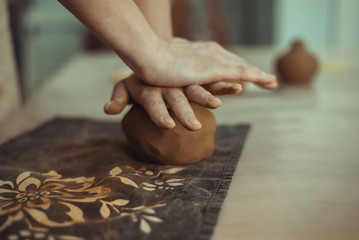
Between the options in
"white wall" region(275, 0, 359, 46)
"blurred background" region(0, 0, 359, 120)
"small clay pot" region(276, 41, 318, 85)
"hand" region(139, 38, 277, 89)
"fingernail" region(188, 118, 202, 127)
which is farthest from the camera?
"white wall" region(275, 0, 359, 46)

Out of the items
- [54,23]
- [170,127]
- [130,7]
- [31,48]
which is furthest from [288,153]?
[54,23]

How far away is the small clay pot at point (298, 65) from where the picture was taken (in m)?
2.48

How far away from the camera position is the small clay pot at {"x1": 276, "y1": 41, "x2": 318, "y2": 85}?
2480mm

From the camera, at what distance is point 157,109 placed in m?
1.12

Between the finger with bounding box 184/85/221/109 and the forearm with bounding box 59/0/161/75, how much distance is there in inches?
5.4

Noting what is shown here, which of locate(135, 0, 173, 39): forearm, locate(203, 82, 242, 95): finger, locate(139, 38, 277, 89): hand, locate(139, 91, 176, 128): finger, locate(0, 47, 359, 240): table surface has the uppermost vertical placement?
locate(135, 0, 173, 39): forearm

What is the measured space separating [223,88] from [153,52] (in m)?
0.22

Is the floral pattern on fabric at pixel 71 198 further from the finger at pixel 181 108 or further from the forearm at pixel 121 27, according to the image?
the forearm at pixel 121 27

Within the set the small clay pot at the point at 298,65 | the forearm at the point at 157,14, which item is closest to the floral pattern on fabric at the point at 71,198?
the forearm at the point at 157,14

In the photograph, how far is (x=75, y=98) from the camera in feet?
7.54

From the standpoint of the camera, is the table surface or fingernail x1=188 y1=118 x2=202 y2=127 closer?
the table surface

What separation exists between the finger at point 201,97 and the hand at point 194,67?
0.11ft

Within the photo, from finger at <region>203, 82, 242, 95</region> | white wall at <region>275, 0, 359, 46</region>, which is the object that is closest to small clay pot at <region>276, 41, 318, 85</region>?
finger at <region>203, 82, 242, 95</region>

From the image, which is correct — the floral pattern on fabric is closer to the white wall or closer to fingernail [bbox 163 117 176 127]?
fingernail [bbox 163 117 176 127]
